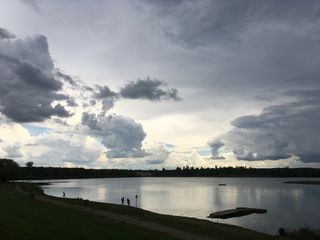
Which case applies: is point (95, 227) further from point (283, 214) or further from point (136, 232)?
point (283, 214)

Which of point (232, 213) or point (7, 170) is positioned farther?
point (7, 170)

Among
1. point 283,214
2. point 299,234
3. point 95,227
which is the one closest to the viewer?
point 95,227

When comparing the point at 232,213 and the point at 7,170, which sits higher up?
the point at 7,170

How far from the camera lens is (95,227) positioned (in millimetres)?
32219

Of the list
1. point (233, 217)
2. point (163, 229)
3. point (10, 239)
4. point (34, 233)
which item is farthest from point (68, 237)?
point (233, 217)

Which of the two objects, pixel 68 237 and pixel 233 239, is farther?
pixel 233 239

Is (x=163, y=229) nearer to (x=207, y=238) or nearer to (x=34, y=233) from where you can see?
(x=207, y=238)

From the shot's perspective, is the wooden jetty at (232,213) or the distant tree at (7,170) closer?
the wooden jetty at (232,213)

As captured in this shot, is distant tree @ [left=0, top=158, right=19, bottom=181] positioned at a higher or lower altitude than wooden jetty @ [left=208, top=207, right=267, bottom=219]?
higher

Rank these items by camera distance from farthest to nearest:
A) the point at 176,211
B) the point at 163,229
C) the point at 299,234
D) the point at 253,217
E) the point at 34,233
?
the point at 176,211
the point at 253,217
the point at 299,234
the point at 163,229
the point at 34,233

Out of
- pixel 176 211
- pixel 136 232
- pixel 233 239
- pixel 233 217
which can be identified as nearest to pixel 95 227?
pixel 136 232

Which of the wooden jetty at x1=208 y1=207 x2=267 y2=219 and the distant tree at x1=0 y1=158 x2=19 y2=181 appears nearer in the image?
the wooden jetty at x1=208 y1=207 x2=267 y2=219

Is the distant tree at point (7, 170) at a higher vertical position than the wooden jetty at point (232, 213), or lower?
higher

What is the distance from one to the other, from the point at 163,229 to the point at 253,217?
33.1m
